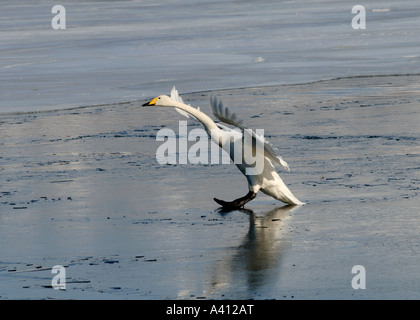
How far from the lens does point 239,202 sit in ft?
35.7

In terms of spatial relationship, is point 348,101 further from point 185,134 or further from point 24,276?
point 24,276

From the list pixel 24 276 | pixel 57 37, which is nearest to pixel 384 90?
pixel 24 276

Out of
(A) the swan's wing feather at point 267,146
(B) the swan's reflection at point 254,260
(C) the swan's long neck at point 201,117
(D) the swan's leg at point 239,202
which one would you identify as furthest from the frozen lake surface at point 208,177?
(C) the swan's long neck at point 201,117

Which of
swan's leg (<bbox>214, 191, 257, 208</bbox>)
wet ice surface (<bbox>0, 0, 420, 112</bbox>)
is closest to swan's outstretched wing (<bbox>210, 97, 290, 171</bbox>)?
swan's leg (<bbox>214, 191, 257, 208</bbox>)

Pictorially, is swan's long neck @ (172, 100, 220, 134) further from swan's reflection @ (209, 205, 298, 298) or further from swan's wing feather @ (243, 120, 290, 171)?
swan's reflection @ (209, 205, 298, 298)

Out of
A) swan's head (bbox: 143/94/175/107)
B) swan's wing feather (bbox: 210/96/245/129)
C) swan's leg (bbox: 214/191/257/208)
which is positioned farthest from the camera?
swan's head (bbox: 143/94/175/107)

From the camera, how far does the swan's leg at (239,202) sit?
35.5 ft

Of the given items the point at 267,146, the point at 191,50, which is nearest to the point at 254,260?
the point at 267,146

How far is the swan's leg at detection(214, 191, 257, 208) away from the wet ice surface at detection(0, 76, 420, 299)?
114mm

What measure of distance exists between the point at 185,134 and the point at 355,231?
22.5ft

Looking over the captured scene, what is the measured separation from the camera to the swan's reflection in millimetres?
7988

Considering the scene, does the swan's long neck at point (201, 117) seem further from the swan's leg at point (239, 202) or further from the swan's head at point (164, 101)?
the swan's leg at point (239, 202)

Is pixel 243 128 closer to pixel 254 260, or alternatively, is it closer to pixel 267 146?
pixel 267 146
